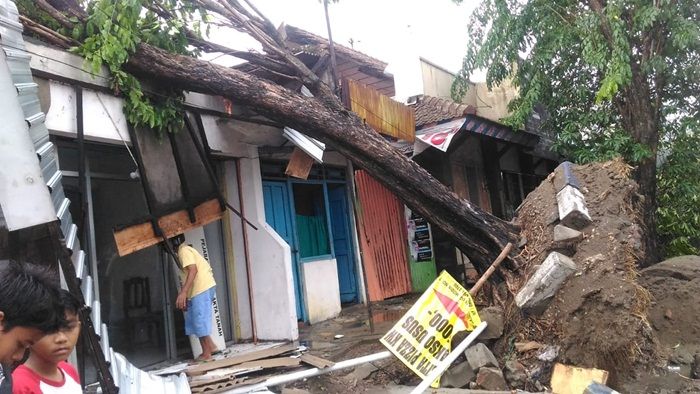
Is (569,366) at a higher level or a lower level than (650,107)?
lower

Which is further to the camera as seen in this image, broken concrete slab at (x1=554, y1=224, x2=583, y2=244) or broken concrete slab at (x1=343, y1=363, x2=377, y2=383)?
broken concrete slab at (x1=554, y1=224, x2=583, y2=244)

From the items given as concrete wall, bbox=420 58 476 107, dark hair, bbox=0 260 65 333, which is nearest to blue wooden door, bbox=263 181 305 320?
concrete wall, bbox=420 58 476 107

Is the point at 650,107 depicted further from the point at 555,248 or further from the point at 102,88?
the point at 102,88

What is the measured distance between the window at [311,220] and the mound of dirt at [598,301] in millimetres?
4064

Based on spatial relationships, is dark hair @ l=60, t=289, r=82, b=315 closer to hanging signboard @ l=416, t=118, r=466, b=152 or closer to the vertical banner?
the vertical banner

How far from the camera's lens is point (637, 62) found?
8.73m

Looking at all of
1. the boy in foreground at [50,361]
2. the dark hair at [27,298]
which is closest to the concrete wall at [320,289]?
the boy in foreground at [50,361]

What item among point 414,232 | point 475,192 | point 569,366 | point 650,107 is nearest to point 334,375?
point 569,366

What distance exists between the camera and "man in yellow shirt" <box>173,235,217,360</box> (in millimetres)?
5812

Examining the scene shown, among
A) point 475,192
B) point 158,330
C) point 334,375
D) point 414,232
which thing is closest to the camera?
point 334,375

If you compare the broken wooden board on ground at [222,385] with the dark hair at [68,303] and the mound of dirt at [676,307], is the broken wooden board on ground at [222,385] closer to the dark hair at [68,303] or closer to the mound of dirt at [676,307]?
the dark hair at [68,303]

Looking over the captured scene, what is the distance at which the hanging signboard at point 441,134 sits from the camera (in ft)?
29.9

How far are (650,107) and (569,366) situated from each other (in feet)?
19.6

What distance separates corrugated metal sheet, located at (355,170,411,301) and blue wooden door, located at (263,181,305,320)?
167cm
